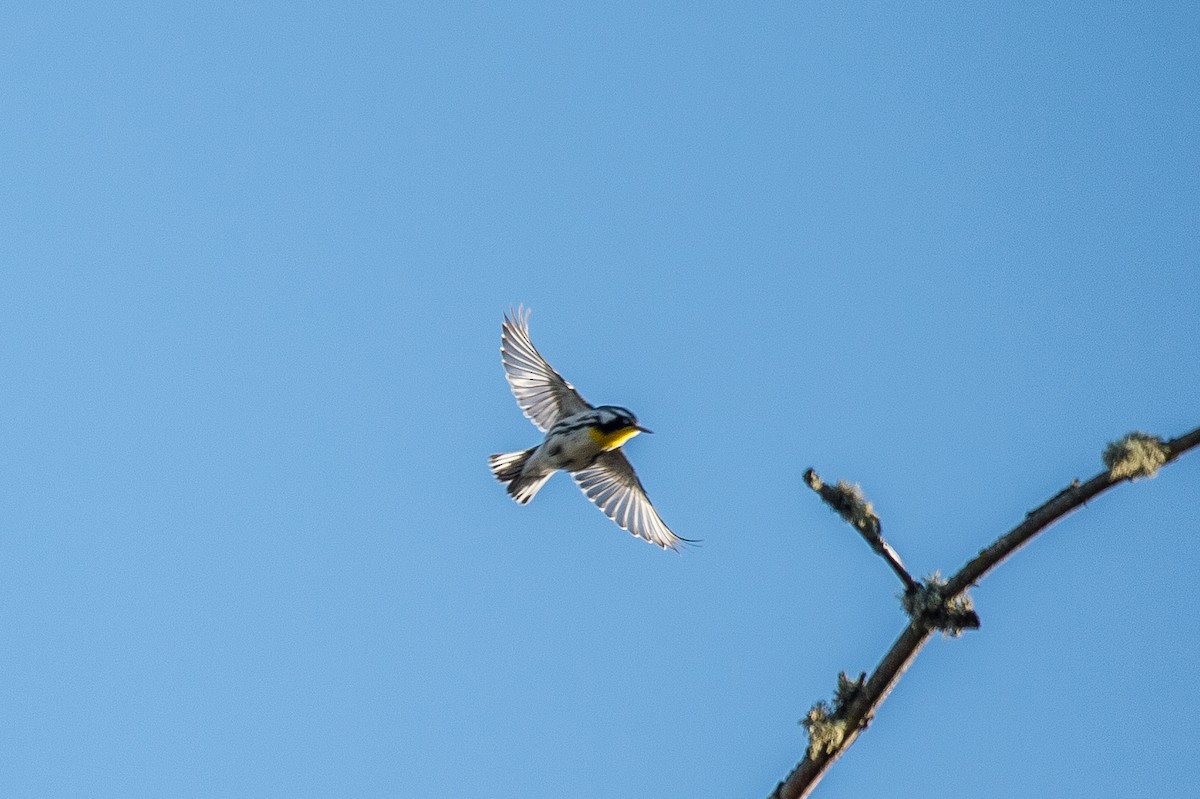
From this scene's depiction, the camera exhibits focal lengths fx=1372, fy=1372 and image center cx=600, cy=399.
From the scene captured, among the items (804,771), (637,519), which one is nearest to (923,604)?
(804,771)

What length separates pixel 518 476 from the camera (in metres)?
12.6

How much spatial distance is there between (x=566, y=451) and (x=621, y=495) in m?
1.06

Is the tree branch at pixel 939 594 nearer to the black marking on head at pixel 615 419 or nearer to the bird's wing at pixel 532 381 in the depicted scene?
the black marking on head at pixel 615 419

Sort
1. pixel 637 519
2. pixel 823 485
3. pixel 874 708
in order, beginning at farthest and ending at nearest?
1. pixel 637 519
2. pixel 823 485
3. pixel 874 708

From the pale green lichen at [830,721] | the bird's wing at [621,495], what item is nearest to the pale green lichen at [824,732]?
the pale green lichen at [830,721]

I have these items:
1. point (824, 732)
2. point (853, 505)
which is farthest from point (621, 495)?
point (824, 732)

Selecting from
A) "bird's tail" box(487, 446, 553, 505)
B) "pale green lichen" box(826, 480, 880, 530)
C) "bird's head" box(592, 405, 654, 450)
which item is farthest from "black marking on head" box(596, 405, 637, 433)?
"pale green lichen" box(826, 480, 880, 530)

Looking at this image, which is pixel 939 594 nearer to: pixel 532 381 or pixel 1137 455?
pixel 1137 455

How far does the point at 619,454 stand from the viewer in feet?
42.1

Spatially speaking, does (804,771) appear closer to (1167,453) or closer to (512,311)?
(1167,453)

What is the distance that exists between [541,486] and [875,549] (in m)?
8.62

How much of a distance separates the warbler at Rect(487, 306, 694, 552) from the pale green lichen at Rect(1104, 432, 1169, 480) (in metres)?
7.62

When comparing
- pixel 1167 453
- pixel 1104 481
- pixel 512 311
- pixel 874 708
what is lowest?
pixel 874 708

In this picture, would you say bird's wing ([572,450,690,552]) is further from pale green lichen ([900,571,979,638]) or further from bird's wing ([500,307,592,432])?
pale green lichen ([900,571,979,638])
